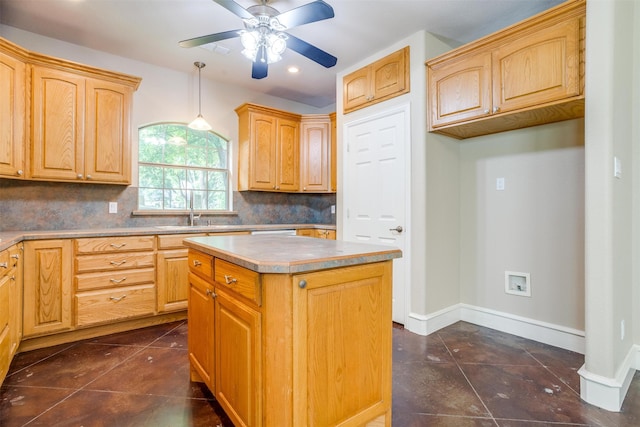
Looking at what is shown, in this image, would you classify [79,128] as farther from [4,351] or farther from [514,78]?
[514,78]

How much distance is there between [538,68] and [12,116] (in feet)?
13.1

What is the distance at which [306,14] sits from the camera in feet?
6.80

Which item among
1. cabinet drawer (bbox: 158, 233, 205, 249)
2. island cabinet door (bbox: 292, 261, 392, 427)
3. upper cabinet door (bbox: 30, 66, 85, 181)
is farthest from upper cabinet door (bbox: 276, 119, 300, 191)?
island cabinet door (bbox: 292, 261, 392, 427)

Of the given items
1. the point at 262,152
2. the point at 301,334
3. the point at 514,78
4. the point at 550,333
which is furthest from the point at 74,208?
the point at 550,333

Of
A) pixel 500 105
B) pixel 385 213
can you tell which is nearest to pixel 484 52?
pixel 500 105

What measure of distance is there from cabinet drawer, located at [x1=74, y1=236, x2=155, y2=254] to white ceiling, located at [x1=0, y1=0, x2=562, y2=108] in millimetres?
1884

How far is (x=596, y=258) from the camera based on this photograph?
181cm

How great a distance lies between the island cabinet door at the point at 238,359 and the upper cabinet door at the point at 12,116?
2.33 m

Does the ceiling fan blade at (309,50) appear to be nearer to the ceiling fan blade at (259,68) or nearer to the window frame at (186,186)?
the ceiling fan blade at (259,68)

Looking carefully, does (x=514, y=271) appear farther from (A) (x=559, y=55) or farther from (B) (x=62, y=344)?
(B) (x=62, y=344)

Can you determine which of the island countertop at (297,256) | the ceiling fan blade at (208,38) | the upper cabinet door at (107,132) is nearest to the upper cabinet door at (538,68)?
the island countertop at (297,256)

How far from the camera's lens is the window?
12.1 feet

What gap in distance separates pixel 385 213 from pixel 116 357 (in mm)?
2542

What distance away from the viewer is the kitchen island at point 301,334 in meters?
1.22
